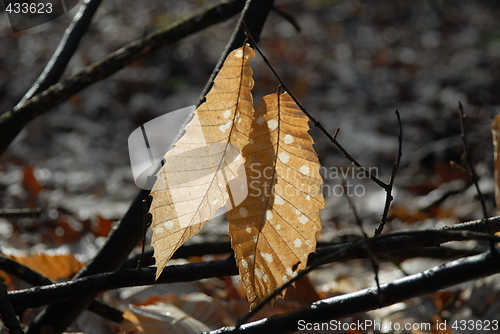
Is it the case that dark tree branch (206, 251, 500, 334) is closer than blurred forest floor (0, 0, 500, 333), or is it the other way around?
dark tree branch (206, 251, 500, 334)

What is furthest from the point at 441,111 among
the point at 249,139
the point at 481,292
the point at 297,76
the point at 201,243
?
the point at 249,139

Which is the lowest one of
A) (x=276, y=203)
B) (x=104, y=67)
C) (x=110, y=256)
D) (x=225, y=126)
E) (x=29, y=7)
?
(x=110, y=256)

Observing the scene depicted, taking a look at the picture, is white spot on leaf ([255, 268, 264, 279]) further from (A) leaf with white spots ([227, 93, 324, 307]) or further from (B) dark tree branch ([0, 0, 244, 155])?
(B) dark tree branch ([0, 0, 244, 155])

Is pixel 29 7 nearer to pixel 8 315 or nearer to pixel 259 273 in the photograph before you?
pixel 8 315

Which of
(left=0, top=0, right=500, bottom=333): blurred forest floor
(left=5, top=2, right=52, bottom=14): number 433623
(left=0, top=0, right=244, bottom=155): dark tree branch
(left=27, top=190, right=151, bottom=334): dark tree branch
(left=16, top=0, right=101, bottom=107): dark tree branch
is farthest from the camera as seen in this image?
(left=0, top=0, right=500, bottom=333): blurred forest floor

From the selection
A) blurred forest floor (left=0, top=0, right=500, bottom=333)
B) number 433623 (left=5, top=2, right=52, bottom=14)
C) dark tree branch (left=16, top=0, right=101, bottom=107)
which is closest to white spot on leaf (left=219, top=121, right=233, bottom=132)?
blurred forest floor (left=0, top=0, right=500, bottom=333)

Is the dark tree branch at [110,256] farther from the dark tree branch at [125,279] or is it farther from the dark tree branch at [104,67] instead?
the dark tree branch at [104,67]

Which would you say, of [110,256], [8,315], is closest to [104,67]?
[110,256]
